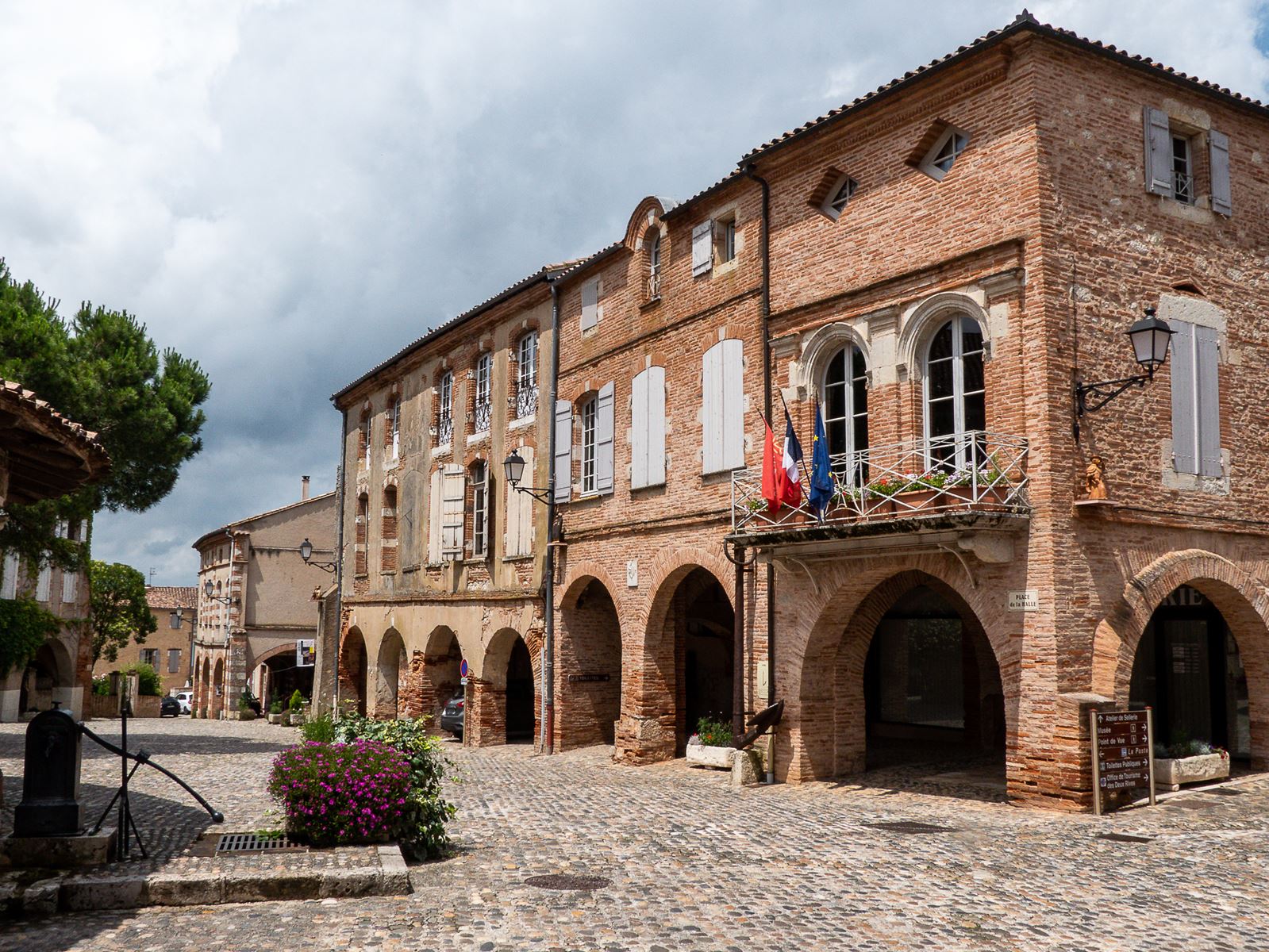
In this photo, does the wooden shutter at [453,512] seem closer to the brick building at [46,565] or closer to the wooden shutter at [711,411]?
the brick building at [46,565]

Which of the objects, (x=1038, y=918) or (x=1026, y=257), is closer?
(x=1038, y=918)

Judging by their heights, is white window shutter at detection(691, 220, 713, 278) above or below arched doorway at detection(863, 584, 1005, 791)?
above

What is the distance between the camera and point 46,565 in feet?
96.1

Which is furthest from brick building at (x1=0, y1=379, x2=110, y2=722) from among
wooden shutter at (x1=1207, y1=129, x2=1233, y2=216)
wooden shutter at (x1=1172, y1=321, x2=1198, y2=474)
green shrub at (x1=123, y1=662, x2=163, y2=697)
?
wooden shutter at (x1=1207, y1=129, x2=1233, y2=216)

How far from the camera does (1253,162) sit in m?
15.2

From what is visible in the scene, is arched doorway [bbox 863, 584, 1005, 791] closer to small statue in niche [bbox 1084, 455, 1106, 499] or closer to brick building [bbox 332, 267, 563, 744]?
small statue in niche [bbox 1084, 455, 1106, 499]

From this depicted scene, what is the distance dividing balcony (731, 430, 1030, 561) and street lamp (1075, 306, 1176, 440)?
85 centimetres

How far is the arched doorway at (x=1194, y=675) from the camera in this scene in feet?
52.3

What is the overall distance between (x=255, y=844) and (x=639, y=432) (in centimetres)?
1085

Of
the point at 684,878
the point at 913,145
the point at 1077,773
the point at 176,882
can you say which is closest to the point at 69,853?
the point at 176,882

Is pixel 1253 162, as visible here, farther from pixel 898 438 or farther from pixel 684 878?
pixel 684 878

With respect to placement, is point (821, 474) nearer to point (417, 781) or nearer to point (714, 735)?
point (714, 735)

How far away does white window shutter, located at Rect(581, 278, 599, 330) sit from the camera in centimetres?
2134

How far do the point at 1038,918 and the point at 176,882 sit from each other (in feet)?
19.3
